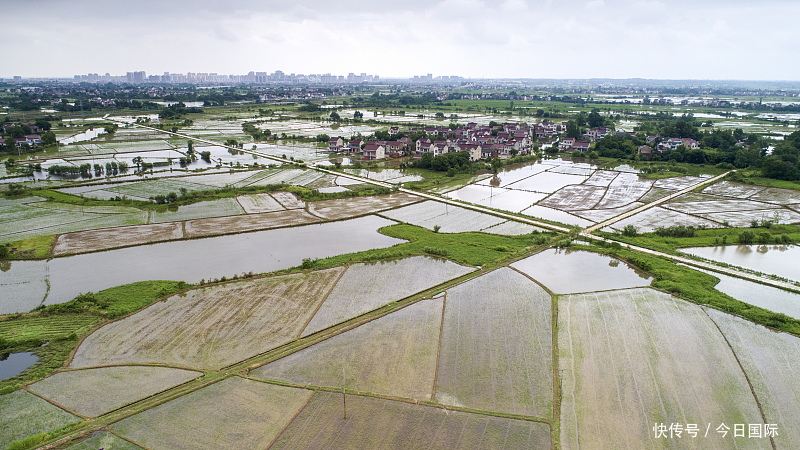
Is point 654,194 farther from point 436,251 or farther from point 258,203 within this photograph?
point 258,203

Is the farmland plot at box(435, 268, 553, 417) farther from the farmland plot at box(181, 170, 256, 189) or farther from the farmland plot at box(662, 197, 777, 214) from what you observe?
the farmland plot at box(181, 170, 256, 189)

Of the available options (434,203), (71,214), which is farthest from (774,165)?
(71,214)

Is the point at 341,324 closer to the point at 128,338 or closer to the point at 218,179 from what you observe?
the point at 128,338

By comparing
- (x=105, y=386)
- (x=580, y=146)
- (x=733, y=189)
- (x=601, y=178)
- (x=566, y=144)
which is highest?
(x=566, y=144)

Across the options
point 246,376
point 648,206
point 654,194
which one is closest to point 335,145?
point 654,194

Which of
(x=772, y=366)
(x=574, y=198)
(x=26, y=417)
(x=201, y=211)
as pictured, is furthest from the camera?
(x=574, y=198)

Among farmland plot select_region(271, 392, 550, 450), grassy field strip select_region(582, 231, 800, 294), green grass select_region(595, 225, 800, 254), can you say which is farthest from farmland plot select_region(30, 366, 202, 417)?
green grass select_region(595, 225, 800, 254)
